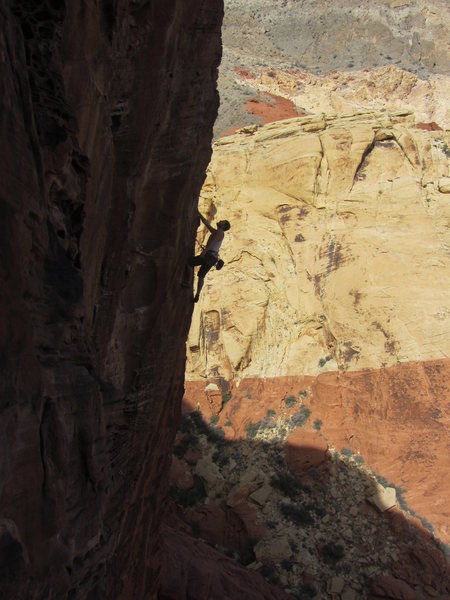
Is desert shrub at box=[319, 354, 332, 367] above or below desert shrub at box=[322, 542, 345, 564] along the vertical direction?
above

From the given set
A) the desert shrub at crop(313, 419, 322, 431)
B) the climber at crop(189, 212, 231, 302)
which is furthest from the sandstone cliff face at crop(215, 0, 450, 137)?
Answer: the climber at crop(189, 212, 231, 302)

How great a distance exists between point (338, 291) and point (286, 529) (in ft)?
30.1

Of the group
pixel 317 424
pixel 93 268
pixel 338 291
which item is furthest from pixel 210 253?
pixel 338 291

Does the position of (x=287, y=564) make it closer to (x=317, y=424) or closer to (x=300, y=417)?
(x=317, y=424)

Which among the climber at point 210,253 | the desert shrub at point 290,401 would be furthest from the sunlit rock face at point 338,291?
the climber at point 210,253

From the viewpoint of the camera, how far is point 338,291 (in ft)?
70.8

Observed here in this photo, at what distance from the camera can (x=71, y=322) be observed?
18.8ft

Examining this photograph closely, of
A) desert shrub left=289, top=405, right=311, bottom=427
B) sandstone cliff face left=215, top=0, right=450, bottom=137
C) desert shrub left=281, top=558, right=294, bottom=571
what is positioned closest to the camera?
desert shrub left=281, top=558, right=294, bottom=571

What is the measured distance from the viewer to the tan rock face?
20.5m

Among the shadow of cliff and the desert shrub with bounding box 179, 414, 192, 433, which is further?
the desert shrub with bounding box 179, 414, 192, 433

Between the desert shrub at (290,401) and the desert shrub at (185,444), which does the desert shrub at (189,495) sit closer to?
the desert shrub at (185,444)

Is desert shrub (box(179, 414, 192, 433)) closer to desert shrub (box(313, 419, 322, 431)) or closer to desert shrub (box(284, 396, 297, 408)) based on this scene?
desert shrub (box(284, 396, 297, 408))

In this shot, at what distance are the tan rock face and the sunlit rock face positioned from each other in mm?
48

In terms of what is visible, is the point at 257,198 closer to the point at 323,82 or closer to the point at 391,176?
the point at 391,176
